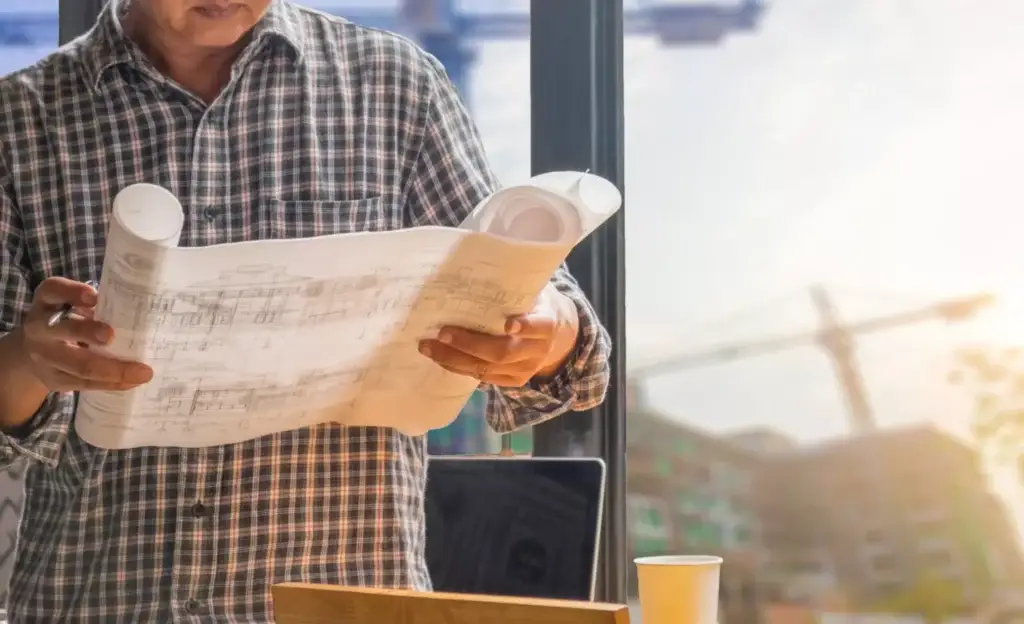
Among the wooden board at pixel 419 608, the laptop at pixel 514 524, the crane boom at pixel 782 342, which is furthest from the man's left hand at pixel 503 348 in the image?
the crane boom at pixel 782 342

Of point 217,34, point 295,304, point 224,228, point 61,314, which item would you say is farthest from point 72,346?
point 217,34

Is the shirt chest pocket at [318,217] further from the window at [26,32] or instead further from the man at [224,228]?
the window at [26,32]

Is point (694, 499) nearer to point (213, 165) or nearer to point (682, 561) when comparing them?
point (682, 561)

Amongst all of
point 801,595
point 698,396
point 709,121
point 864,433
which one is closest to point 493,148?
point 709,121

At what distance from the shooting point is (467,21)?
2.09 meters

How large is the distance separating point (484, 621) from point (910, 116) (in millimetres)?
1739

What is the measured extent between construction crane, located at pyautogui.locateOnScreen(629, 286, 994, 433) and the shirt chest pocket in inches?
39.1

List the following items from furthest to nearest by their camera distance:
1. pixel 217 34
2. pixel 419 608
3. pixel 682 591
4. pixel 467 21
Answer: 1. pixel 467 21
2. pixel 682 591
3. pixel 217 34
4. pixel 419 608

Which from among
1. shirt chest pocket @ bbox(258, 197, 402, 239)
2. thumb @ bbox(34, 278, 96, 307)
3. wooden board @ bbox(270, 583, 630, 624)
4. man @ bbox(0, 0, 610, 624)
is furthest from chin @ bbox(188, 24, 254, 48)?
wooden board @ bbox(270, 583, 630, 624)

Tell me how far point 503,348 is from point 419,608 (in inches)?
14.8

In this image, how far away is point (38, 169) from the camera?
1.11m

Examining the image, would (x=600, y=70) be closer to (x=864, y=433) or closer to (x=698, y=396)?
(x=698, y=396)

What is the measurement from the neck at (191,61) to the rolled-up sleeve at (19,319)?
202mm

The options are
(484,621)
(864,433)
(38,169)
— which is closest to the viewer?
(484,621)
